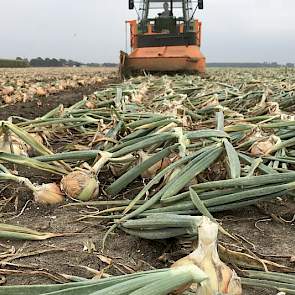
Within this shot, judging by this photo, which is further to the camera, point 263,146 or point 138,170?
point 263,146

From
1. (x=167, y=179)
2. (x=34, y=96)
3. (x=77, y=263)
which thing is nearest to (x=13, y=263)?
(x=77, y=263)

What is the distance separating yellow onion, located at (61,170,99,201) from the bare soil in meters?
0.08

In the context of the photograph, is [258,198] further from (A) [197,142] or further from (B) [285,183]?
(A) [197,142]

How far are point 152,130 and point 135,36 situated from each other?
992 centimetres

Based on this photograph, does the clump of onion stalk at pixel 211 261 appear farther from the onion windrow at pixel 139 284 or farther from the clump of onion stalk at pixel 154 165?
the clump of onion stalk at pixel 154 165

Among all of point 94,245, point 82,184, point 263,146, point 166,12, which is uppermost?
point 166,12

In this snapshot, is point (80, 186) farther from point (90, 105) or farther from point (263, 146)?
point (90, 105)

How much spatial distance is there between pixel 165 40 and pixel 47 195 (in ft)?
33.2

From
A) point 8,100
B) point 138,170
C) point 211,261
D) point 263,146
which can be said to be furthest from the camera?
point 8,100

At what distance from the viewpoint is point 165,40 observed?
11852 millimetres

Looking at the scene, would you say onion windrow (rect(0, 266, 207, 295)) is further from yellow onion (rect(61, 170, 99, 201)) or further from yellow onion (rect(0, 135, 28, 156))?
yellow onion (rect(0, 135, 28, 156))

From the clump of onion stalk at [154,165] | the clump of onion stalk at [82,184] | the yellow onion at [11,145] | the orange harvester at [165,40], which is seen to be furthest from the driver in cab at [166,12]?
the clump of onion stalk at [82,184]

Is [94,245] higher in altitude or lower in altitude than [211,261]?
lower

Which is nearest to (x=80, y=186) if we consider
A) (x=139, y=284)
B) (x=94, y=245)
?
(x=94, y=245)
